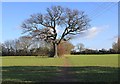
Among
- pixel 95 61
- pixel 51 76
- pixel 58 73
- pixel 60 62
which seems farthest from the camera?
pixel 95 61

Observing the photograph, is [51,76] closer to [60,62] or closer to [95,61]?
[60,62]

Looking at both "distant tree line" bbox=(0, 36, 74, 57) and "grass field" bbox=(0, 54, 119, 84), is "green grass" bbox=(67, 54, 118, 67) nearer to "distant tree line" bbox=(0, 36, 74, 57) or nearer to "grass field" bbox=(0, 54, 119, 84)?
"grass field" bbox=(0, 54, 119, 84)

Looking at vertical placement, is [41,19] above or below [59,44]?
above

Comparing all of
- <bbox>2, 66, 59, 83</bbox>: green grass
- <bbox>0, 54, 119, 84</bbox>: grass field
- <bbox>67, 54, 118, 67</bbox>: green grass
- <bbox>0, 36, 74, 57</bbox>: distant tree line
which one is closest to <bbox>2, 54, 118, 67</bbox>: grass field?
<bbox>67, 54, 118, 67</bbox>: green grass

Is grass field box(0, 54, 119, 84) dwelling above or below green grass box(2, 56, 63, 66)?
above

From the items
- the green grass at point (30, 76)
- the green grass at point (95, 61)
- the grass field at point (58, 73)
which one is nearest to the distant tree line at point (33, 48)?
the green grass at point (95, 61)

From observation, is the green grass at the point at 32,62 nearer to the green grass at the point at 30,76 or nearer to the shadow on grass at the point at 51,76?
the green grass at the point at 30,76

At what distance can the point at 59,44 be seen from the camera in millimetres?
73062

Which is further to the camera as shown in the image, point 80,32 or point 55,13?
point 80,32

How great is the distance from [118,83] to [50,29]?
6189 centimetres

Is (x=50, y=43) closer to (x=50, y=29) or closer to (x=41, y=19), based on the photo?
(x=50, y=29)

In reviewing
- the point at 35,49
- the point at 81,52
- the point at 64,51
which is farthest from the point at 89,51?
the point at 35,49

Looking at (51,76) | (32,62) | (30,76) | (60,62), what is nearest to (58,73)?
(51,76)

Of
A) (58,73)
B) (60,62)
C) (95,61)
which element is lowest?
(60,62)
